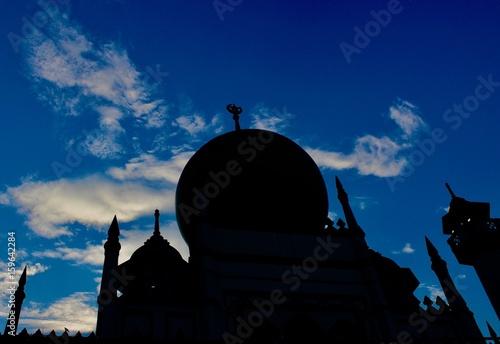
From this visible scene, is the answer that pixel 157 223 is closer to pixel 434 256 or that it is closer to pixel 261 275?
pixel 261 275

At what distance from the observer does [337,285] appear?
659 inches

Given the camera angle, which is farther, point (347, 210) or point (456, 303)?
point (347, 210)

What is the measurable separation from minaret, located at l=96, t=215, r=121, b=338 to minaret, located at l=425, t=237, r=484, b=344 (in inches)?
510

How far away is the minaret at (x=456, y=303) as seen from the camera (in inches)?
644

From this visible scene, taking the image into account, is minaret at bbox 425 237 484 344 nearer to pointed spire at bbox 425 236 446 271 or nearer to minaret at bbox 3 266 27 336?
pointed spire at bbox 425 236 446 271

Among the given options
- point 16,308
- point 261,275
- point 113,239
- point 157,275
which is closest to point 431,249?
point 261,275

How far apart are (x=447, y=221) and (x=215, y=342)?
22.9 metres

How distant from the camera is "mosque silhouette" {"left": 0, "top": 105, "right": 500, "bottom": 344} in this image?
13.9 metres

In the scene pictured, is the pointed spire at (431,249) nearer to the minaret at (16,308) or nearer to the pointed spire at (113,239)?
the pointed spire at (113,239)

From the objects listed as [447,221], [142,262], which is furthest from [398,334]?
[447,221]

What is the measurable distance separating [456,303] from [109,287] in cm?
1402

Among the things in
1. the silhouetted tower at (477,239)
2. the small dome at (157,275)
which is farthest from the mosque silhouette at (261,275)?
the silhouetted tower at (477,239)

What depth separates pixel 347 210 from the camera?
19969 millimetres

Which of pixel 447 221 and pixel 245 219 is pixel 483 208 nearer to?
pixel 447 221
